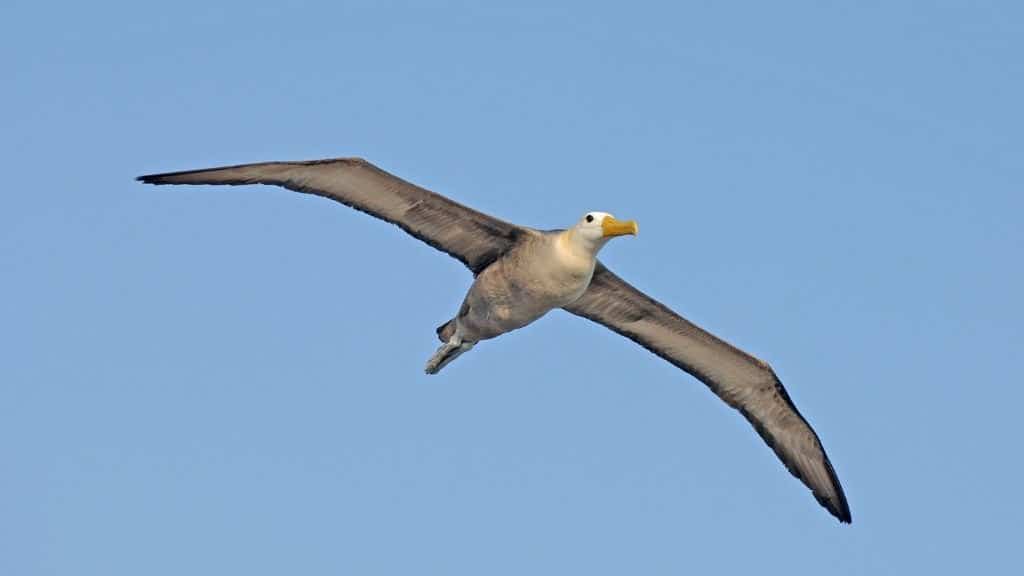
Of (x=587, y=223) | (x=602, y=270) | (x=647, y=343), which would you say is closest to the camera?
(x=587, y=223)

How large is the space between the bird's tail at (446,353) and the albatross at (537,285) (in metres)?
0.01

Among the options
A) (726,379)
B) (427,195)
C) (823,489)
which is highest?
(427,195)

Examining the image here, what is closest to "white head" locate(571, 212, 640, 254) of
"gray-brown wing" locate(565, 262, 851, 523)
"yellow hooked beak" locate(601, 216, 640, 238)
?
"yellow hooked beak" locate(601, 216, 640, 238)

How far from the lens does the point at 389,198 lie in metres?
20.3

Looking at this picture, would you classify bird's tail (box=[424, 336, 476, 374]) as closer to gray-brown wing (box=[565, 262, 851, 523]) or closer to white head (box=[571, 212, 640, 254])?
gray-brown wing (box=[565, 262, 851, 523])

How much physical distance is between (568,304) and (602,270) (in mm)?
646

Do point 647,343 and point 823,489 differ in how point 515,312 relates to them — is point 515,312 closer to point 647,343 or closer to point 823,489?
point 647,343

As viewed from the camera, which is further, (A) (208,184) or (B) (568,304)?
(B) (568,304)

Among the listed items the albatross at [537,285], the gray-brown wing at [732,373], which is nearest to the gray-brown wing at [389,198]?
the albatross at [537,285]

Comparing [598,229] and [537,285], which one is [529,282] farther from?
[598,229]

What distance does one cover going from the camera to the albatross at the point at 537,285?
19703 mm

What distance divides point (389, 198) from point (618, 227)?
2.98 meters

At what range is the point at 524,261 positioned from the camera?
1988cm

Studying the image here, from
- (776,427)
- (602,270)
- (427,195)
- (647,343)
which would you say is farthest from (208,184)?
(776,427)
